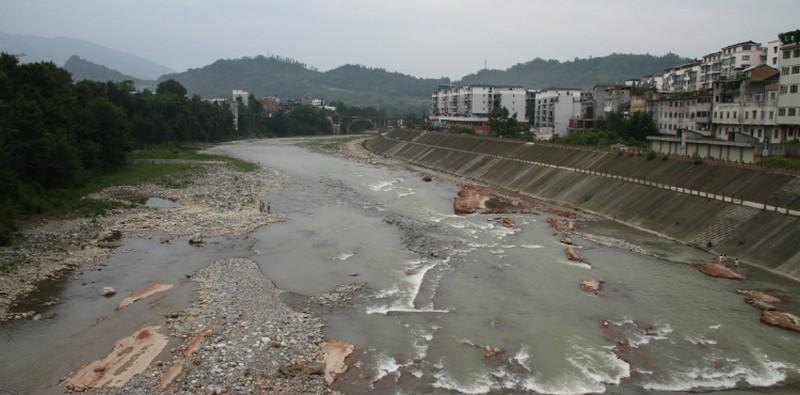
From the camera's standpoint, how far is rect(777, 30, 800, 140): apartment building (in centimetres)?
4397

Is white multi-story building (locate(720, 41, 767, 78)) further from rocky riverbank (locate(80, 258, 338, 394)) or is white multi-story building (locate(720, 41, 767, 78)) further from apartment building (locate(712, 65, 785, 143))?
rocky riverbank (locate(80, 258, 338, 394))

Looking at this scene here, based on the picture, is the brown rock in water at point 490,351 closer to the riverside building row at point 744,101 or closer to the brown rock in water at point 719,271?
the brown rock in water at point 719,271

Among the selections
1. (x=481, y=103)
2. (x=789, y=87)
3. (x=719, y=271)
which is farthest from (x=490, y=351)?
(x=481, y=103)

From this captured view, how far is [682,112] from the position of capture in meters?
64.2

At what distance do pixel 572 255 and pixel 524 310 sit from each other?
8.36m

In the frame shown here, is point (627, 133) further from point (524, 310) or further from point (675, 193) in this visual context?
point (524, 310)

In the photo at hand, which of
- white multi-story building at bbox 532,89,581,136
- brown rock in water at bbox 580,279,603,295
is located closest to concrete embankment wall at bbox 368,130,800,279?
brown rock in water at bbox 580,279,603,295

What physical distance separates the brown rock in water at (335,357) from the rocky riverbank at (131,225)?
12.0m

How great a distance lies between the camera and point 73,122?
180ft

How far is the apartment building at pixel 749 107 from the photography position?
4794 centimetres

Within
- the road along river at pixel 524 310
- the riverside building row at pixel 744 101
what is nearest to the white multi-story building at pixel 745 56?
the riverside building row at pixel 744 101

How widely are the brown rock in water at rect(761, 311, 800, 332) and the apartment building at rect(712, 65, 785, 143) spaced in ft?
102

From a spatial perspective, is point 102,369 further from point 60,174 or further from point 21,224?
point 60,174

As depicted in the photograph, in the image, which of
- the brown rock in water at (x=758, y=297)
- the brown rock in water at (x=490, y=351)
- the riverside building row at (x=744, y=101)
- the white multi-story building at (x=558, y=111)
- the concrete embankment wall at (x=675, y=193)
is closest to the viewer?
the brown rock in water at (x=490, y=351)
